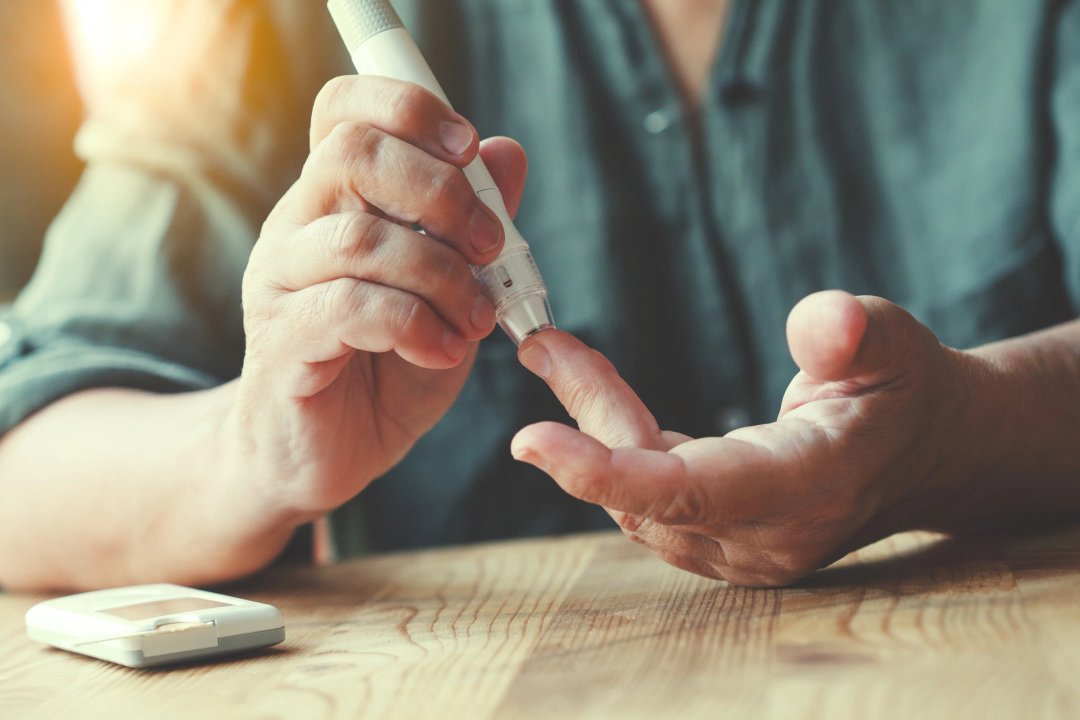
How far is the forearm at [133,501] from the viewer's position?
0.70 m

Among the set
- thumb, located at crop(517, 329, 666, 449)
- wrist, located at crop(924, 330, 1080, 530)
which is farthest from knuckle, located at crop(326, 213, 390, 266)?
wrist, located at crop(924, 330, 1080, 530)

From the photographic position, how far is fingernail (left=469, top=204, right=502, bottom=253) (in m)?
0.55

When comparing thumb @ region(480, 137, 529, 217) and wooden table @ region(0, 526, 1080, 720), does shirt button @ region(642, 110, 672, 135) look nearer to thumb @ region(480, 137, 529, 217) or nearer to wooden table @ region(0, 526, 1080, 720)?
thumb @ region(480, 137, 529, 217)

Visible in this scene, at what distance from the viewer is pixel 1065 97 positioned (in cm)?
100

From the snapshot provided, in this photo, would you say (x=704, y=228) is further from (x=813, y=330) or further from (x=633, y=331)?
(x=813, y=330)

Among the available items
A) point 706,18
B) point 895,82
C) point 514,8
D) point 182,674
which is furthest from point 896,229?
point 182,674

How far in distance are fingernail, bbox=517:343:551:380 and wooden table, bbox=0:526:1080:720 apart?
5.1 inches

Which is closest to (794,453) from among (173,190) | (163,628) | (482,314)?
(482,314)

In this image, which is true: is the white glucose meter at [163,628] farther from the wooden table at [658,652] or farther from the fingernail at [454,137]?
the fingernail at [454,137]

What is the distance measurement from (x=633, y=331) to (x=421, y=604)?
50cm

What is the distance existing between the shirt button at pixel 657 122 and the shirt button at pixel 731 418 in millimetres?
298

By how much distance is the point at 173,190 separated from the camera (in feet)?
3.21

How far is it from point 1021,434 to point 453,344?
0.35 meters

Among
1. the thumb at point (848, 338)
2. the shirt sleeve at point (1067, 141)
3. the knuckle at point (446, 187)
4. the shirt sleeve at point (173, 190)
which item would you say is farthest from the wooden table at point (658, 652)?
the shirt sleeve at point (1067, 141)
